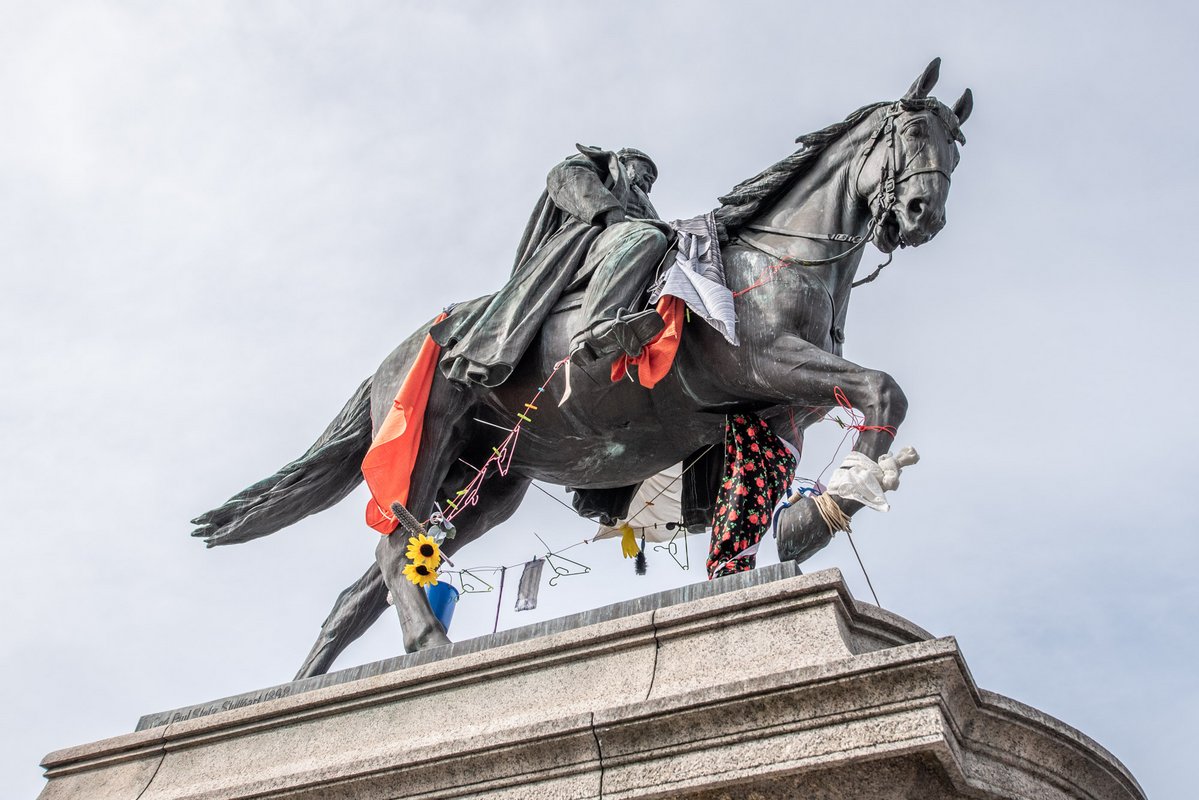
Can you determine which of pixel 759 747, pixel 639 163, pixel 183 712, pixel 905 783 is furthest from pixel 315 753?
pixel 639 163

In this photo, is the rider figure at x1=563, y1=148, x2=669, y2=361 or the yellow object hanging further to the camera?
the yellow object hanging

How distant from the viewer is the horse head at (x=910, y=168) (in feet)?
23.4

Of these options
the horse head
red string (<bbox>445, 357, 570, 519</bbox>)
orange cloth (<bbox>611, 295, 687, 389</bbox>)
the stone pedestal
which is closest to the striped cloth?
orange cloth (<bbox>611, 295, 687, 389</bbox>)

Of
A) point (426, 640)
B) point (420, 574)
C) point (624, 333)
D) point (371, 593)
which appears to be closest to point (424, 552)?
point (420, 574)

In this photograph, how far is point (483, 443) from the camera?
328 inches

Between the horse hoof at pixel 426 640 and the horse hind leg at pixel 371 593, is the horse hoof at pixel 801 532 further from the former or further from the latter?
the horse hind leg at pixel 371 593

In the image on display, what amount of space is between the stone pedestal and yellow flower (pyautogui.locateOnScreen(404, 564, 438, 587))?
113cm

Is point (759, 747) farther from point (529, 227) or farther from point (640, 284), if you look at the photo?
point (529, 227)

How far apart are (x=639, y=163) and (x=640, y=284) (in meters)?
2.06

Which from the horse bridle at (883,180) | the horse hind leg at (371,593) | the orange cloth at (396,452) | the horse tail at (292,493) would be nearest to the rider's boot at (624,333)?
the horse bridle at (883,180)

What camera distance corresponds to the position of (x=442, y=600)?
7727 millimetres

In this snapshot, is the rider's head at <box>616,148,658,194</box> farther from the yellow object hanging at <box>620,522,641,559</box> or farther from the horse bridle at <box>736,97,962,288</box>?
Answer: the yellow object hanging at <box>620,522,641,559</box>

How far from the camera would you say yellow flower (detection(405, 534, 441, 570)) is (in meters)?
7.46

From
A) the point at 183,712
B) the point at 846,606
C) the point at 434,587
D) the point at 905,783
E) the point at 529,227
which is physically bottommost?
the point at 905,783
